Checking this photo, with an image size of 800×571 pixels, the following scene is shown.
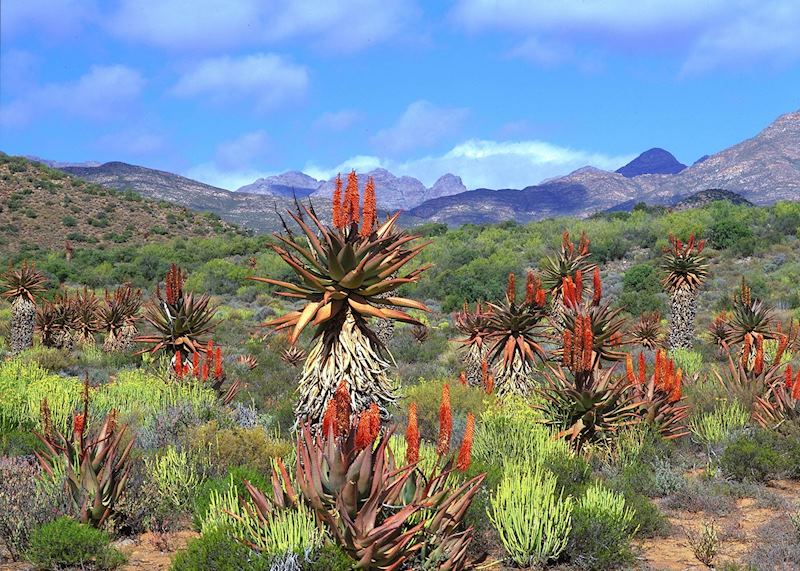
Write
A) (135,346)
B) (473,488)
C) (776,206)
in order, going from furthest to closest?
(776,206) → (135,346) → (473,488)

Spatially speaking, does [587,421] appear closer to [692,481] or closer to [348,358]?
[692,481]

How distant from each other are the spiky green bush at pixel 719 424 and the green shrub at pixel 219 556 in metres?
7.31

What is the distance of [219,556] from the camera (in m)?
5.27

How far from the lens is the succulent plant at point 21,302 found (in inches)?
736

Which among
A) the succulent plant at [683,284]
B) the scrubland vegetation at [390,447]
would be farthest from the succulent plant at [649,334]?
the scrubland vegetation at [390,447]

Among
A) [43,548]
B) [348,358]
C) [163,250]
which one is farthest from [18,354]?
[163,250]

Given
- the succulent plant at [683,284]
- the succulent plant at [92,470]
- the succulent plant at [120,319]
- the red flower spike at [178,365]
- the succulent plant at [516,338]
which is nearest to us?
the succulent plant at [92,470]

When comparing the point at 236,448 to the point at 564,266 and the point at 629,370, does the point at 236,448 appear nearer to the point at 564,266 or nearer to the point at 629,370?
the point at 629,370

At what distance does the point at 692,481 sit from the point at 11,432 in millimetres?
8857

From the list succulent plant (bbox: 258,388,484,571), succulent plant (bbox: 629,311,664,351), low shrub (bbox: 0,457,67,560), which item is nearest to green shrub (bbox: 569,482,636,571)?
succulent plant (bbox: 258,388,484,571)

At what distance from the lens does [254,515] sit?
215 inches

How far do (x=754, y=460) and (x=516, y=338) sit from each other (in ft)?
12.3

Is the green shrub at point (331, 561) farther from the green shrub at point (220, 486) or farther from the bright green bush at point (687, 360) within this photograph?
the bright green bush at point (687, 360)

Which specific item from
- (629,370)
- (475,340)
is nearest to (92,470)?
(629,370)
